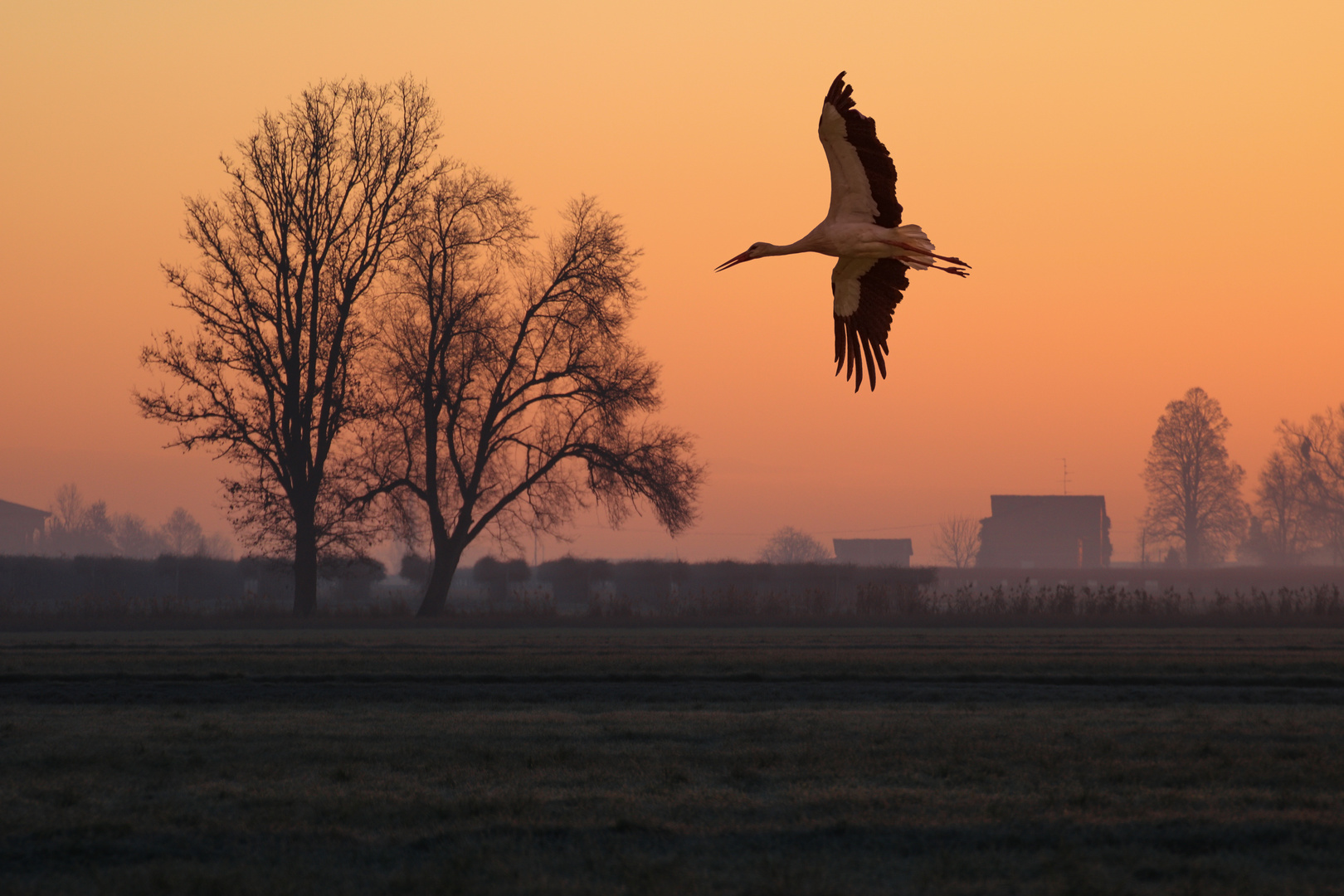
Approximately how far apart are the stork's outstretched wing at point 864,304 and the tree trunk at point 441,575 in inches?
1076

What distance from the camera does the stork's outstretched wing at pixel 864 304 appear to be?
1035cm

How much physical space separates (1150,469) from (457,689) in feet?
283

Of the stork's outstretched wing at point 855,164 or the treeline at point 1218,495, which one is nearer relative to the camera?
the stork's outstretched wing at point 855,164

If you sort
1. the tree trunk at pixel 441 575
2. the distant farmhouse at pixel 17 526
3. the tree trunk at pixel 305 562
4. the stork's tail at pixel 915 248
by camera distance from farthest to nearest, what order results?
the distant farmhouse at pixel 17 526, the tree trunk at pixel 441 575, the tree trunk at pixel 305 562, the stork's tail at pixel 915 248

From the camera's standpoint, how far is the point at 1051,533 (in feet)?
400

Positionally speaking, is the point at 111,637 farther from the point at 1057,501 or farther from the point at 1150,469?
the point at 1057,501

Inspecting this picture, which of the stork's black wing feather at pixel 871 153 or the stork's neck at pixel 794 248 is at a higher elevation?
the stork's black wing feather at pixel 871 153

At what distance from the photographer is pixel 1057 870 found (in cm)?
622

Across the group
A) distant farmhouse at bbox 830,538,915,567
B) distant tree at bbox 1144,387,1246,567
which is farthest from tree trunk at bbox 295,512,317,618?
distant farmhouse at bbox 830,538,915,567

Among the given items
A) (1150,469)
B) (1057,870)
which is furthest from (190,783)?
(1150,469)

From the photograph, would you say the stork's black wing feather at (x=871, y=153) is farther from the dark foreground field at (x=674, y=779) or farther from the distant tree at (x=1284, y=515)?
the distant tree at (x=1284, y=515)

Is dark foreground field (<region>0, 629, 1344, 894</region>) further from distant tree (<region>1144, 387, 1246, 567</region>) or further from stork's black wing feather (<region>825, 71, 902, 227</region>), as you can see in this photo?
distant tree (<region>1144, 387, 1246, 567</region>)

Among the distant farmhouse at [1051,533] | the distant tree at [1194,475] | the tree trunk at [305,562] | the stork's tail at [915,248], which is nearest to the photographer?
the stork's tail at [915,248]

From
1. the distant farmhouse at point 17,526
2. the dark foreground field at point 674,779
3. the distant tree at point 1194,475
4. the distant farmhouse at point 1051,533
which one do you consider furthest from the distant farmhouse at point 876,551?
the dark foreground field at point 674,779
